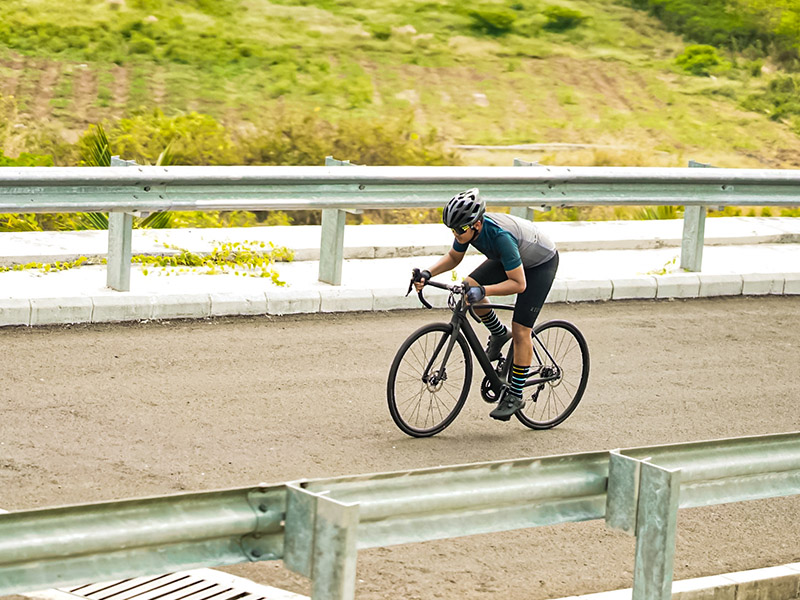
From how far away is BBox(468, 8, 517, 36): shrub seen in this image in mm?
42641

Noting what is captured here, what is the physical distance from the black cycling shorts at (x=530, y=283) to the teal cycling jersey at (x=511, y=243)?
5 centimetres

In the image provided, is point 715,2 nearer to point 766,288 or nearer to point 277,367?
point 766,288

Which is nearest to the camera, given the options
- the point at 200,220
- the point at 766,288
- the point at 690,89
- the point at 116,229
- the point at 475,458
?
the point at 475,458

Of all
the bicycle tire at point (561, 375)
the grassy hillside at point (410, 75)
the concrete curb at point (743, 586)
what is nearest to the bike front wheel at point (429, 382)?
the bicycle tire at point (561, 375)

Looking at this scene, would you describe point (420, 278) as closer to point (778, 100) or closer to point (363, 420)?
point (363, 420)

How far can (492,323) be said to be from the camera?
838cm

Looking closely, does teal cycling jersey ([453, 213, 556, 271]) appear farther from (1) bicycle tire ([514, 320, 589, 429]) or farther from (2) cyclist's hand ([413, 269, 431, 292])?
(1) bicycle tire ([514, 320, 589, 429])

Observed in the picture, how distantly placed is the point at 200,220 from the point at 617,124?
72.1ft

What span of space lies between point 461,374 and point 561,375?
2.65 feet

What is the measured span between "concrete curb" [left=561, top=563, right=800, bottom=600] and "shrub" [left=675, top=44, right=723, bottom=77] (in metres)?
36.5

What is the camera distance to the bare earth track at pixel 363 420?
20.5 feet

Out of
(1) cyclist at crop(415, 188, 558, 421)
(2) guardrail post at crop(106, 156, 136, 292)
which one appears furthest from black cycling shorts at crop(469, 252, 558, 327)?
(2) guardrail post at crop(106, 156, 136, 292)

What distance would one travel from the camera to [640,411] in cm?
862

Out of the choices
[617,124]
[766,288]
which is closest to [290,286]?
[766,288]
